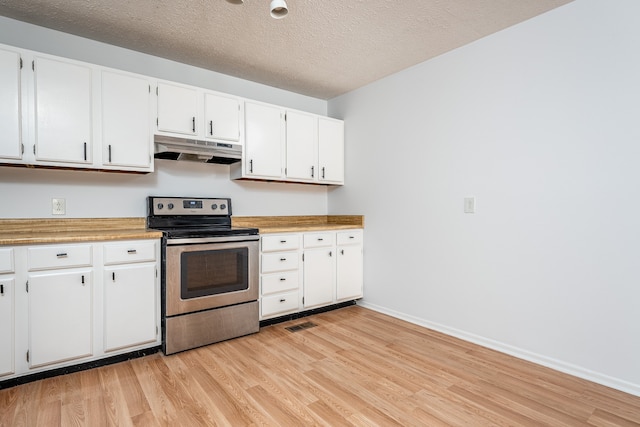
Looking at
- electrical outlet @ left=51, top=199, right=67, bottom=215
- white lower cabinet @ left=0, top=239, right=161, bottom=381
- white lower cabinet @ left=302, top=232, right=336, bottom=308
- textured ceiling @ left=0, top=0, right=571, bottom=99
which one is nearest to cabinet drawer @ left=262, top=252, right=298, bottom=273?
white lower cabinet @ left=302, top=232, right=336, bottom=308

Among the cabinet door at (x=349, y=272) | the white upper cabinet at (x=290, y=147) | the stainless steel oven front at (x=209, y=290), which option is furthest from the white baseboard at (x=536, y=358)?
the white upper cabinet at (x=290, y=147)

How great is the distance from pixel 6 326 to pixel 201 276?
118cm

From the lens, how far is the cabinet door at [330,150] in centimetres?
389

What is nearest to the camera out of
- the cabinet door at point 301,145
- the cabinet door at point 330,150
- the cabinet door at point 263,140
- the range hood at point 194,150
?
the range hood at point 194,150

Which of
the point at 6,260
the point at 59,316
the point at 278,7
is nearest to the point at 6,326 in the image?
the point at 59,316

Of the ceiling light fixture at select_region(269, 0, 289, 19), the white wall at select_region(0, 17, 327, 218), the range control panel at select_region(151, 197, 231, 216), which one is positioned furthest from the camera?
→ the range control panel at select_region(151, 197, 231, 216)

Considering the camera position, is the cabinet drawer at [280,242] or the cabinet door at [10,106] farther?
the cabinet drawer at [280,242]

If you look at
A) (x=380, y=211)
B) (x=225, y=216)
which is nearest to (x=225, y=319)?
(x=225, y=216)

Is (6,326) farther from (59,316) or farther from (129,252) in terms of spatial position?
(129,252)

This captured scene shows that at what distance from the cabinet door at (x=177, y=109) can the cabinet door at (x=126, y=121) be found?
10cm

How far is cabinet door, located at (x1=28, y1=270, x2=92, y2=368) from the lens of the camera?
2145mm

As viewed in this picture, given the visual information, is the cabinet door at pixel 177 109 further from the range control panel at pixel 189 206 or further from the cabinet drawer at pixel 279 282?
the cabinet drawer at pixel 279 282

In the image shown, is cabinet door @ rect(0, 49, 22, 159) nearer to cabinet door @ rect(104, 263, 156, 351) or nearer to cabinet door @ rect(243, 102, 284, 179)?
cabinet door @ rect(104, 263, 156, 351)

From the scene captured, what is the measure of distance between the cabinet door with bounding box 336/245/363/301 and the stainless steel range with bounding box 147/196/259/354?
1017 millimetres
